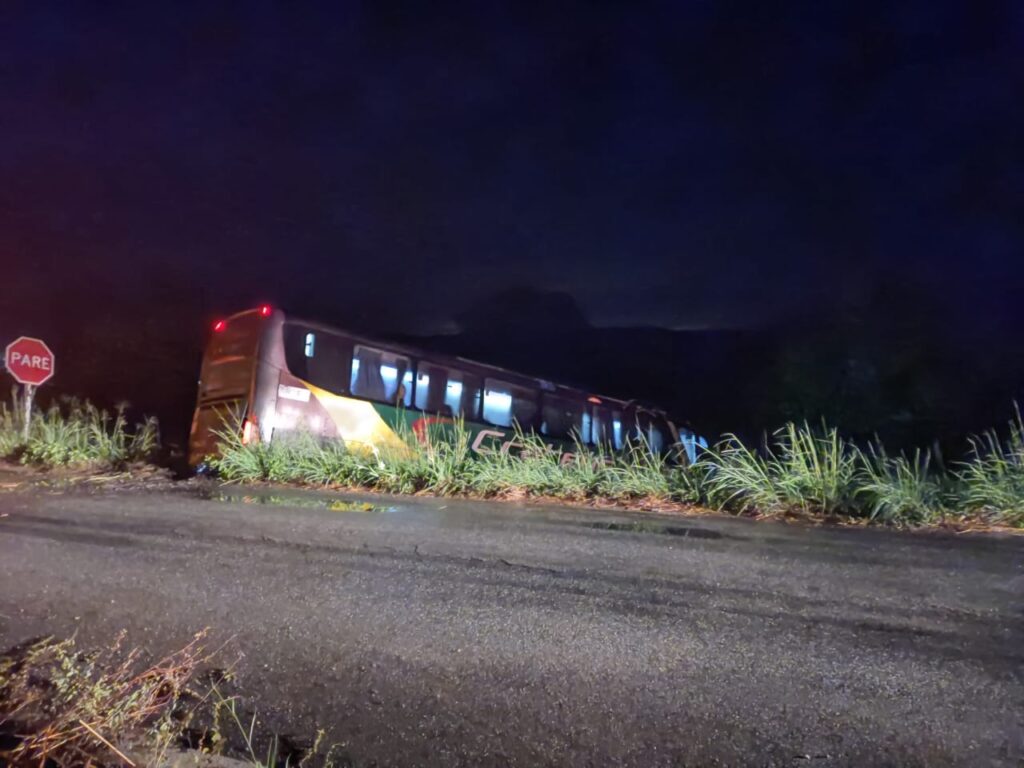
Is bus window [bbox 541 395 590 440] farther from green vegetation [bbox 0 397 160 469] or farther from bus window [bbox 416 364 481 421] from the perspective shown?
green vegetation [bbox 0 397 160 469]

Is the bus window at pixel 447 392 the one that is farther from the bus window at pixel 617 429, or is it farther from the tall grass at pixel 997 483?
the tall grass at pixel 997 483

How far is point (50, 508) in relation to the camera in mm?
6602

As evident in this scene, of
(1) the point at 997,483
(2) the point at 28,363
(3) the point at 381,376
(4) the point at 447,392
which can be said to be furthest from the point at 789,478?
(2) the point at 28,363

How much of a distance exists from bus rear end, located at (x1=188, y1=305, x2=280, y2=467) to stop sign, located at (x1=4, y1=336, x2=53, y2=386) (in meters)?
3.60

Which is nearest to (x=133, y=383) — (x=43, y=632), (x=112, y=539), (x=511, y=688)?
(x=112, y=539)

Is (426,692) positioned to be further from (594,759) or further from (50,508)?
(50,508)

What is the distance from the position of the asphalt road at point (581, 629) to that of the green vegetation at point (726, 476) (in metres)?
0.81

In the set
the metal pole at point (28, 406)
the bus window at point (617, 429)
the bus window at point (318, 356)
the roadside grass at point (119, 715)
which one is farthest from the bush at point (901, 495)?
the metal pole at point (28, 406)

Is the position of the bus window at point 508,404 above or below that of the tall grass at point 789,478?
above

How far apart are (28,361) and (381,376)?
718cm

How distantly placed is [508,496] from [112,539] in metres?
4.16

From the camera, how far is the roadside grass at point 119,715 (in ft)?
6.83

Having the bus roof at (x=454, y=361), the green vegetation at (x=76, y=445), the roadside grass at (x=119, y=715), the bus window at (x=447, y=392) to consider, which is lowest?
the roadside grass at (x=119, y=715)

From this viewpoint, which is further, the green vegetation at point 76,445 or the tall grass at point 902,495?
the green vegetation at point 76,445
